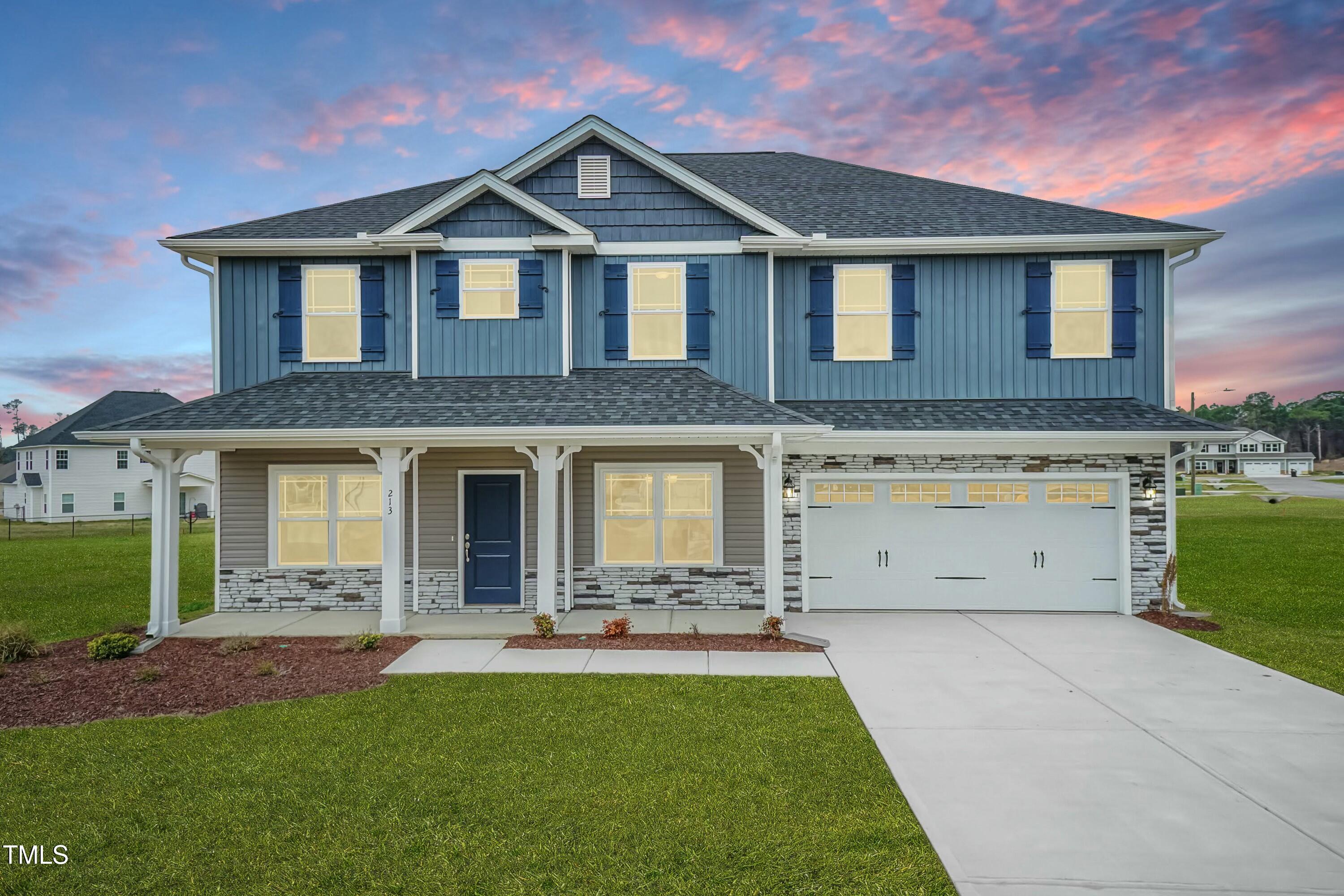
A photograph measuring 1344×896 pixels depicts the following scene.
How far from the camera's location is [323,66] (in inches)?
→ 547

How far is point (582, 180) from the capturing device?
1051 cm

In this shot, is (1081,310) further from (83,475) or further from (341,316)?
(83,475)

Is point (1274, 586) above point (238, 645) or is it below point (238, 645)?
below

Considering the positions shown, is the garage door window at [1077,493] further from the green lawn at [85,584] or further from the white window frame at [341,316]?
the green lawn at [85,584]

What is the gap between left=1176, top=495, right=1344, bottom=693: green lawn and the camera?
7.93 m

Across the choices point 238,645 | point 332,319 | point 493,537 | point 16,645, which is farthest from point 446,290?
point 16,645

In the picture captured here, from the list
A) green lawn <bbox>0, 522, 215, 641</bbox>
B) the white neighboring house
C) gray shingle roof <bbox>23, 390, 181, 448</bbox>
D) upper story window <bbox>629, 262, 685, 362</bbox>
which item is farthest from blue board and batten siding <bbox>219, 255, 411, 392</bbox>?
gray shingle roof <bbox>23, 390, 181, 448</bbox>

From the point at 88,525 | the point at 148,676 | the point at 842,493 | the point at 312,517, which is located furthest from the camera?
the point at 88,525

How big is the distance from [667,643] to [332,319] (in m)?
8.00

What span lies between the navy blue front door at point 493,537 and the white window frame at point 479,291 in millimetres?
2605

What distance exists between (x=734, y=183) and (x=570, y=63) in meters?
4.24

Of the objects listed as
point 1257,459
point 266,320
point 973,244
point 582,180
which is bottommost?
point 1257,459

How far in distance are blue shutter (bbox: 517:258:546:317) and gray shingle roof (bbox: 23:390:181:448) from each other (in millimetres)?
32885

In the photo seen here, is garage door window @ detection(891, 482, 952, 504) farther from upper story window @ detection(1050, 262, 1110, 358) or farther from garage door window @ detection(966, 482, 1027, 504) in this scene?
upper story window @ detection(1050, 262, 1110, 358)
